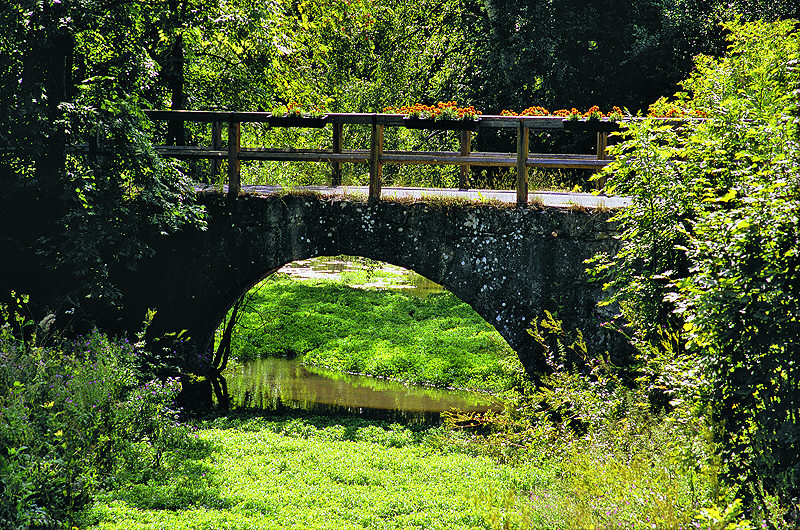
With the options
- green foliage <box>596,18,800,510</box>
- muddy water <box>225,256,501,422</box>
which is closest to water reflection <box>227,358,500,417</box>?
muddy water <box>225,256,501,422</box>

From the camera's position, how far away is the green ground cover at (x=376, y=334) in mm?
16531

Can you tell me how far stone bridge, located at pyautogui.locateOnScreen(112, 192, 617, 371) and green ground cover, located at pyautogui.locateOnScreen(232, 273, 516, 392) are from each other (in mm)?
3715

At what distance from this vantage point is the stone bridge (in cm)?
1093

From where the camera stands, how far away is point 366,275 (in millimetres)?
24922

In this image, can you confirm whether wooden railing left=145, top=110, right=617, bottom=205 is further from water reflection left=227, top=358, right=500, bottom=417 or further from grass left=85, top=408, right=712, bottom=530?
water reflection left=227, top=358, right=500, bottom=417

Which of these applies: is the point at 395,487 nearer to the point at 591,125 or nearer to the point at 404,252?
the point at 404,252

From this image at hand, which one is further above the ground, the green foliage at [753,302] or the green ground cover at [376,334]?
the green foliage at [753,302]

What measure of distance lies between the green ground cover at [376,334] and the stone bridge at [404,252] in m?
3.71

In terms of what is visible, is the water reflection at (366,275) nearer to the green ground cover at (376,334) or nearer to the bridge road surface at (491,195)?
the green ground cover at (376,334)

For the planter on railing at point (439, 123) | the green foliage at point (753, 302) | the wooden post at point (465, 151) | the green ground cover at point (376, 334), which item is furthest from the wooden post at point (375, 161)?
the green foliage at point (753, 302)

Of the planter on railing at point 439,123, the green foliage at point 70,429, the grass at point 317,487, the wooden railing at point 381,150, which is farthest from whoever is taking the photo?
the planter on railing at point 439,123

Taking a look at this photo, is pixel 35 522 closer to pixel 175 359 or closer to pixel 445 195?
pixel 175 359

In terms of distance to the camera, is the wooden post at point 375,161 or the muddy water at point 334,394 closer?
the wooden post at point 375,161

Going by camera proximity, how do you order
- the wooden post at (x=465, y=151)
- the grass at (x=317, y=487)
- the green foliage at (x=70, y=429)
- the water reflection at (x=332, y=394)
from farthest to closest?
the water reflection at (x=332, y=394)
the wooden post at (x=465, y=151)
the grass at (x=317, y=487)
the green foliage at (x=70, y=429)
